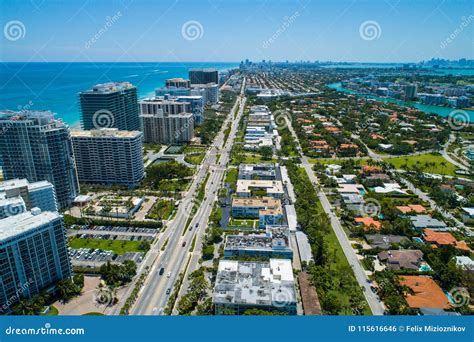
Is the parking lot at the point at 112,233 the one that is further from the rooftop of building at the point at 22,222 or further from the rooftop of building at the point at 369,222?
the rooftop of building at the point at 369,222

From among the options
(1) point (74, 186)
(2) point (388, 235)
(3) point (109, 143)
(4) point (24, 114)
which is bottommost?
(2) point (388, 235)

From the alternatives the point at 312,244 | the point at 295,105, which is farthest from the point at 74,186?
the point at 295,105

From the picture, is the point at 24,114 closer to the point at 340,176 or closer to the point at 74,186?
the point at 74,186

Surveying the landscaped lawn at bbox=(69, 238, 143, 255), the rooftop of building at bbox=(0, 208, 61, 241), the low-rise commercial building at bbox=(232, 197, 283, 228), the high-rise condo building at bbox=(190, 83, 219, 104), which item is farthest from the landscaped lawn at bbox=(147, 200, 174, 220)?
the high-rise condo building at bbox=(190, 83, 219, 104)

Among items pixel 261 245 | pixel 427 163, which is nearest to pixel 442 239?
pixel 261 245
